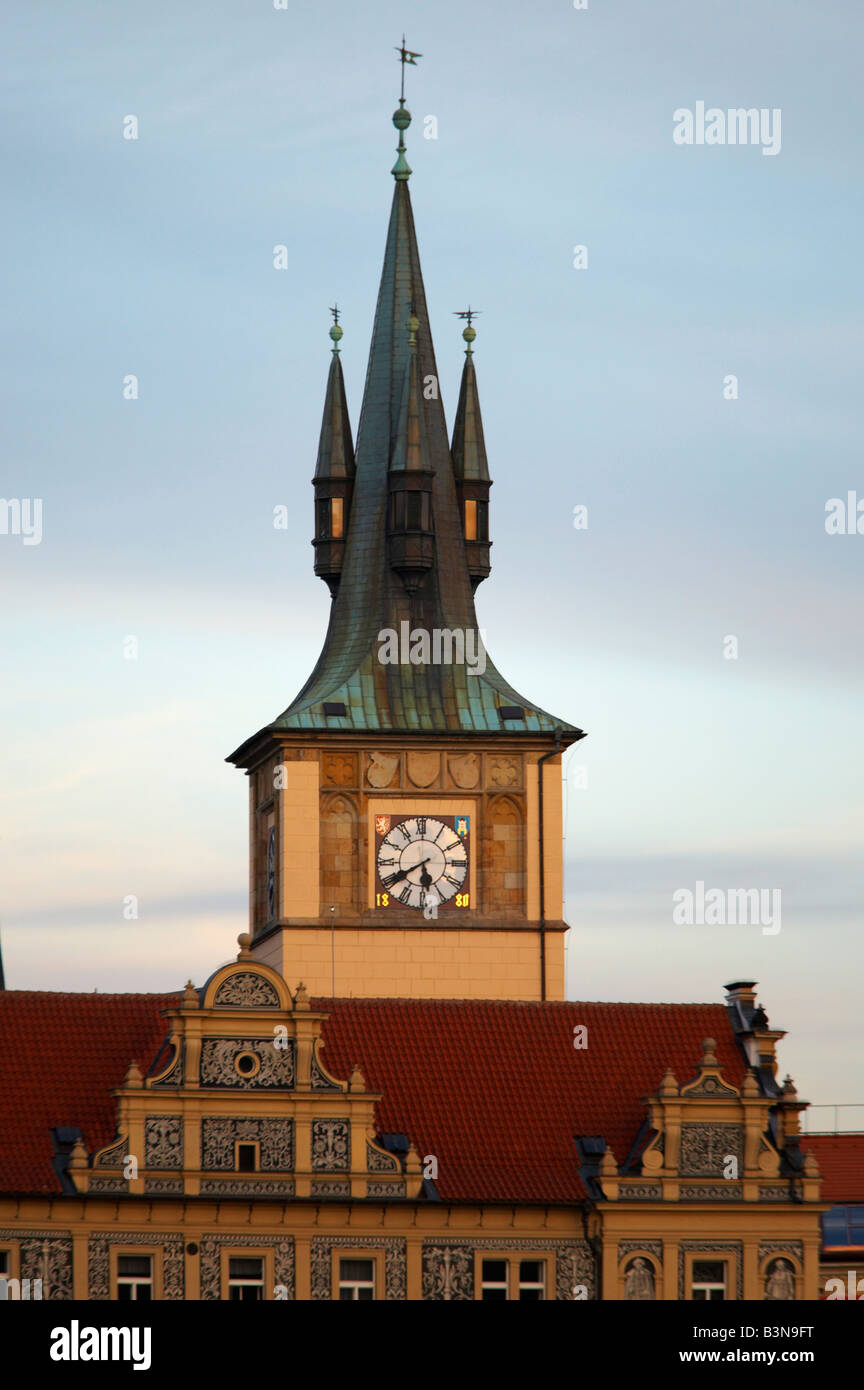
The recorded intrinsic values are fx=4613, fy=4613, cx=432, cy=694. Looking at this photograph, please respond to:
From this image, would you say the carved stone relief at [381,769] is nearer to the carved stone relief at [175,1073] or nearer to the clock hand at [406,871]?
the clock hand at [406,871]

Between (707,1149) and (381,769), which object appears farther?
(381,769)

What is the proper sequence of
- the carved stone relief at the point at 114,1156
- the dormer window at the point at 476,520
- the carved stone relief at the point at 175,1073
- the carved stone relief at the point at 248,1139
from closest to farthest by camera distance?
1. the carved stone relief at the point at 114,1156
2. the carved stone relief at the point at 175,1073
3. the carved stone relief at the point at 248,1139
4. the dormer window at the point at 476,520

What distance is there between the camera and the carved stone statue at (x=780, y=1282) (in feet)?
313

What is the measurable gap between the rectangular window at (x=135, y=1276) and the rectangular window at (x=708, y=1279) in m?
11.3

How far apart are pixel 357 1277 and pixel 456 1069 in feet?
20.4

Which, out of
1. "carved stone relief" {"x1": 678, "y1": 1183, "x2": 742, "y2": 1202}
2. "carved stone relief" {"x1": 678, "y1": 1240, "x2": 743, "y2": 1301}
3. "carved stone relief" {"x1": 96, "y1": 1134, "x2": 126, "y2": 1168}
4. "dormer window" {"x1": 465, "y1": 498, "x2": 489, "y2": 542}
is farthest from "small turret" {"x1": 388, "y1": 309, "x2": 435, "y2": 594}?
"carved stone relief" {"x1": 96, "y1": 1134, "x2": 126, "y2": 1168}

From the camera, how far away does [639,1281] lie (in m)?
94.7

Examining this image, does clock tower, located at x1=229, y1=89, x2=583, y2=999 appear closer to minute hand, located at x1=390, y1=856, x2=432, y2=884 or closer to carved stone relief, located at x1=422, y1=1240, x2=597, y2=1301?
minute hand, located at x1=390, y1=856, x2=432, y2=884

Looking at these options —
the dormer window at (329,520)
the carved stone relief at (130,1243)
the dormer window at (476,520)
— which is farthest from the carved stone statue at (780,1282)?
the dormer window at (329,520)

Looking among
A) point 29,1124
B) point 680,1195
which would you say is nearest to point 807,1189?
point 680,1195

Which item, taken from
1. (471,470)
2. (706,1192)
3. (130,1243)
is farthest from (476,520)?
(130,1243)

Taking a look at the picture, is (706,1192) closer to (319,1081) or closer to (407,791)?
(319,1081)

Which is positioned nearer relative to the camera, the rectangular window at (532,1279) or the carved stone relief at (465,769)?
the rectangular window at (532,1279)
